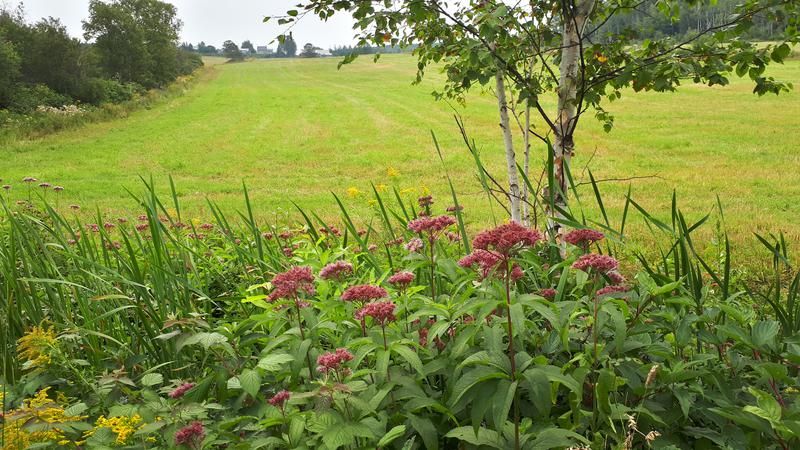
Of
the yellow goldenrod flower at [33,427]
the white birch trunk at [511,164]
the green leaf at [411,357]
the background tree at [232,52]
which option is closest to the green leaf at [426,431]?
the green leaf at [411,357]

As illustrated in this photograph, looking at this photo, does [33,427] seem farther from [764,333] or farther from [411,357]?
[764,333]

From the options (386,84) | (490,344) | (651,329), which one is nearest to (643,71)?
(651,329)

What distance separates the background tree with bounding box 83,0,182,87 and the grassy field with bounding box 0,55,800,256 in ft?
36.4

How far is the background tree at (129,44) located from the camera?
3616cm

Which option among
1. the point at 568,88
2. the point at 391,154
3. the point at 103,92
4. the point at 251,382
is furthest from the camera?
the point at 103,92

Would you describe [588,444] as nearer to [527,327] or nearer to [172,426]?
[527,327]

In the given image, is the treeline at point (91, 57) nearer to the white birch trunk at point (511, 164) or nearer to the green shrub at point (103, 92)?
the green shrub at point (103, 92)

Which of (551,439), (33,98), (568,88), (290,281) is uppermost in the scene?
(33,98)

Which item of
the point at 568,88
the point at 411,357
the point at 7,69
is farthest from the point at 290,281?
the point at 7,69

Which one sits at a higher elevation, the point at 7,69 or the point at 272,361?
the point at 7,69

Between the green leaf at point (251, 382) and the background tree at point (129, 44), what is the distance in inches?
1534

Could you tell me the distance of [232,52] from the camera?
95.6m

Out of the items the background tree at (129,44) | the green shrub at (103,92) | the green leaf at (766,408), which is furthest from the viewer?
the background tree at (129,44)

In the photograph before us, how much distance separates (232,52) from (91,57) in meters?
68.8
